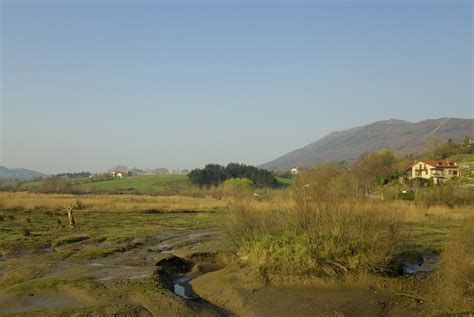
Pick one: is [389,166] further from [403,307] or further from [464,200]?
[403,307]

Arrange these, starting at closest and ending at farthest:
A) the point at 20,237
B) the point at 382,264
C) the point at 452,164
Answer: the point at 382,264, the point at 20,237, the point at 452,164

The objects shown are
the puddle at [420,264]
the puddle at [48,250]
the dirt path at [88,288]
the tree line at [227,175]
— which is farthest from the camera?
the tree line at [227,175]

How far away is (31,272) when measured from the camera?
22797 mm

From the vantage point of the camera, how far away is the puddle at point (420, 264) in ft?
75.4

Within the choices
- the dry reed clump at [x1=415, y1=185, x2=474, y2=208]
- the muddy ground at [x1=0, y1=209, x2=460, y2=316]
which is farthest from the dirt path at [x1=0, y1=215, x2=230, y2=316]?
the dry reed clump at [x1=415, y1=185, x2=474, y2=208]

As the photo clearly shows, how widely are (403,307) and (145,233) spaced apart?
88.7ft

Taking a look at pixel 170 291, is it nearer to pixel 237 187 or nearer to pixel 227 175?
pixel 237 187

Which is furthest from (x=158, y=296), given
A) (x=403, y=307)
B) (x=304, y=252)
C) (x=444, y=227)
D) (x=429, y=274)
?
(x=444, y=227)

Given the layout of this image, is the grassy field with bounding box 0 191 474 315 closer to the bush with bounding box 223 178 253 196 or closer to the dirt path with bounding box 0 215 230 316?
the dirt path with bounding box 0 215 230 316

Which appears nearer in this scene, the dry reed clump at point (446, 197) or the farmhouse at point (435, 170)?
the dry reed clump at point (446, 197)

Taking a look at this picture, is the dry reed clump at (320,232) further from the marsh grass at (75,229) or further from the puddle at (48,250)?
the puddle at (48,250)

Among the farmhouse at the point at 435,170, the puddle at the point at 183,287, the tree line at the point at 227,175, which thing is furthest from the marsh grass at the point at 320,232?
the tree line at the point at 227,175

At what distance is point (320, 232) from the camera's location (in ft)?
67.5

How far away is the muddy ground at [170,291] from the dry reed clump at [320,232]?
855mm
